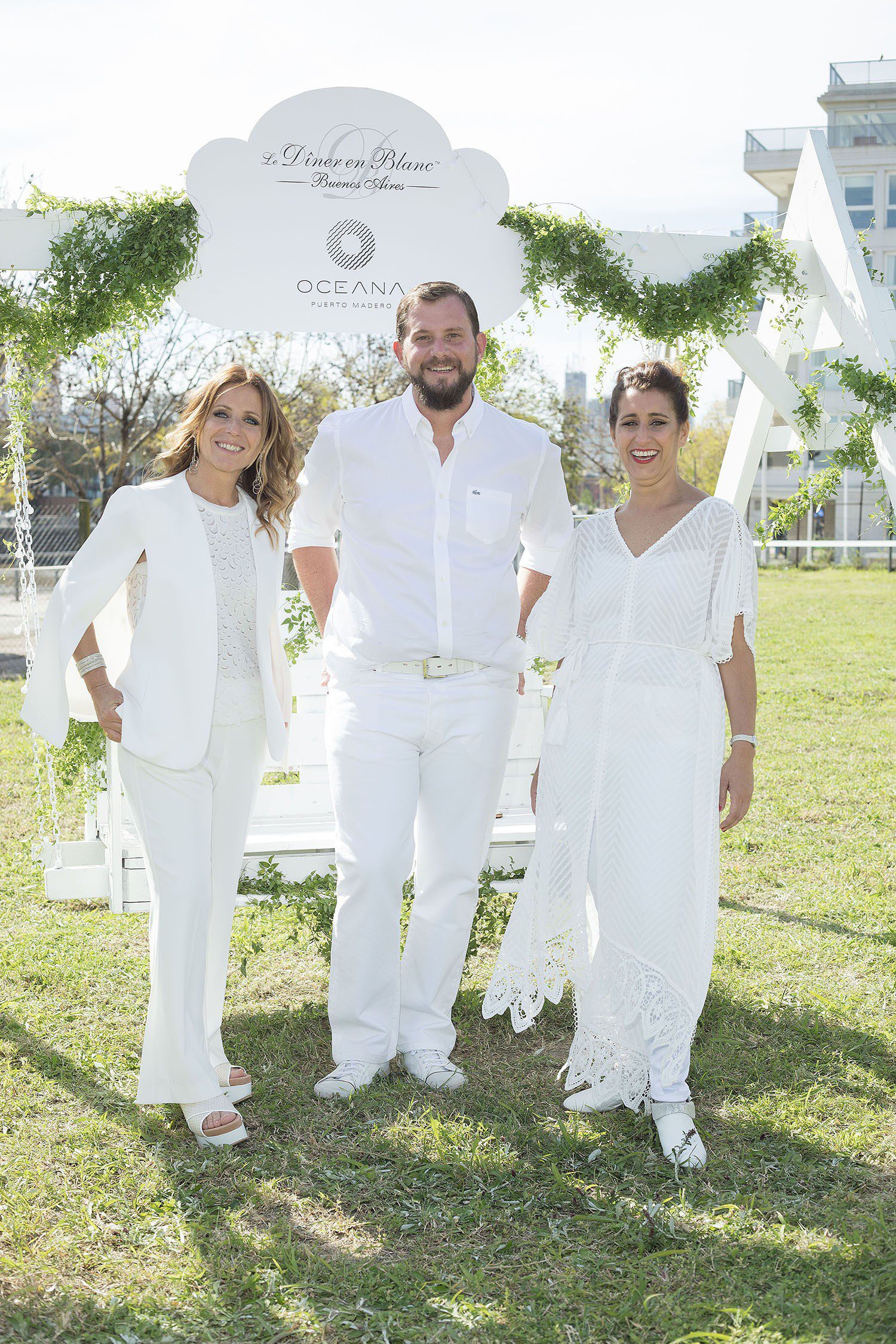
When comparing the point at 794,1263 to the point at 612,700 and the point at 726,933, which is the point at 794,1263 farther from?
the point at 726,933

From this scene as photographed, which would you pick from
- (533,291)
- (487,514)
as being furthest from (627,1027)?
(533,291)

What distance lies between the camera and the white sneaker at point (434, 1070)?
3.76 meters

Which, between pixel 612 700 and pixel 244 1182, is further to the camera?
pixel 612 700

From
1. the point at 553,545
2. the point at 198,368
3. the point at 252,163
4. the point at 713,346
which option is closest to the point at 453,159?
the point at 252,163

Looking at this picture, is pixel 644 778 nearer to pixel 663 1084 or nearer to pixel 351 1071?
pixel 663 1084

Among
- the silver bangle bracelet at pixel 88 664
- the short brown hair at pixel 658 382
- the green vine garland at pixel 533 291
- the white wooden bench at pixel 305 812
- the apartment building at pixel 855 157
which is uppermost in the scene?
the apartment building at pixel 855 157

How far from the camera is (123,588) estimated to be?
3.56 metres

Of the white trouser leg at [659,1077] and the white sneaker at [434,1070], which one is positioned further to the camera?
the white sneaker at [434,1070]

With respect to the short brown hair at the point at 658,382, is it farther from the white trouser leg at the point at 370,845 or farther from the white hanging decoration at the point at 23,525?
the white hanging decoration at the point at 23,525

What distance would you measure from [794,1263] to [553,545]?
218 cm

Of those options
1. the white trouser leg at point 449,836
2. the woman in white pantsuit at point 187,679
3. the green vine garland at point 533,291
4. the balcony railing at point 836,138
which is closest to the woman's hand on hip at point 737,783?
the white trouser leg at point 449,836

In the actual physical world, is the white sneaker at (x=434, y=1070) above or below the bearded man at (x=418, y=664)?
below

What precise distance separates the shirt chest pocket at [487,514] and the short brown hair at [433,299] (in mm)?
469

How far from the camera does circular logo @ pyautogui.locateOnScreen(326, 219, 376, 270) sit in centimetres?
477
